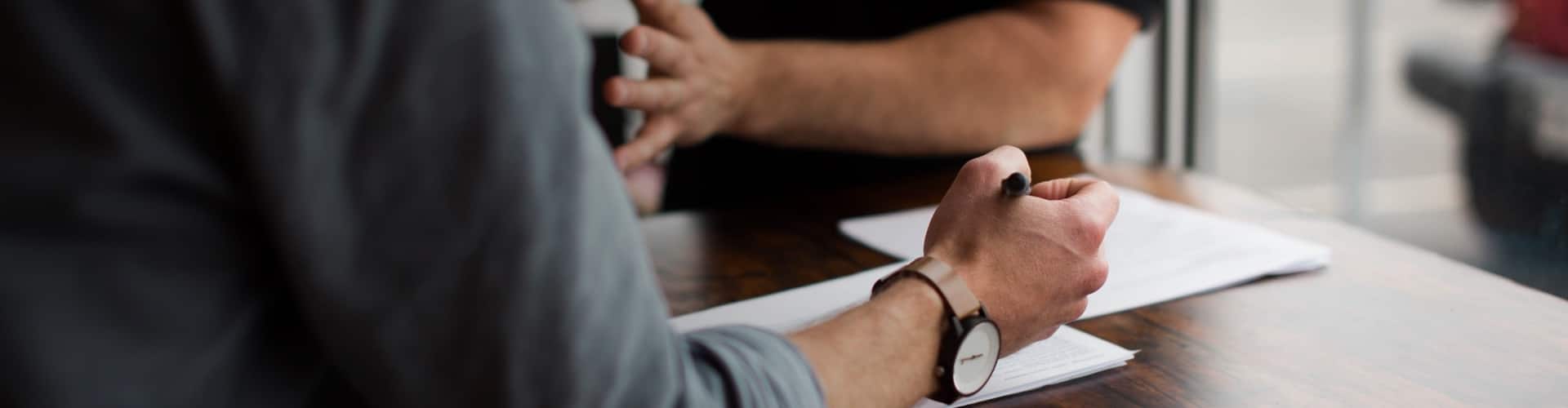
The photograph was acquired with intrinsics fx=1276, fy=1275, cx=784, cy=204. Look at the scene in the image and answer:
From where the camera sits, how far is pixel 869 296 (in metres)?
A: 0.72

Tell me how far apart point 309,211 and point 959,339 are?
34 cm

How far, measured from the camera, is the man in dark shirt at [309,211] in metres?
0.41

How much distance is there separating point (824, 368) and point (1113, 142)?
2115 millimetres

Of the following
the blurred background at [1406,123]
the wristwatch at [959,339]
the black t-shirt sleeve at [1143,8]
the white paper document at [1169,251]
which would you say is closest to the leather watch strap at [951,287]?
the wristwatch at [959,339]

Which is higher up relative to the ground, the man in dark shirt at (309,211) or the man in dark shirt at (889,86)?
the man in dark shirt at (309,211)

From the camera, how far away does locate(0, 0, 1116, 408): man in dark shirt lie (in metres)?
0.41

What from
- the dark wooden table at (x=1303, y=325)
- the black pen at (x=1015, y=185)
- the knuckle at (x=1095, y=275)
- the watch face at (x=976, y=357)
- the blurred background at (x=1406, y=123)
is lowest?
the blurred background at (x=1406, y=123)

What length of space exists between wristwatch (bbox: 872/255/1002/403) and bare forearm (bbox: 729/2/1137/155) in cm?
62

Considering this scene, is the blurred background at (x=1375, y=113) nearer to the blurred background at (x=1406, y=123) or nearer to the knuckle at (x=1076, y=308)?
the blurred background at (x=1406, y=123)

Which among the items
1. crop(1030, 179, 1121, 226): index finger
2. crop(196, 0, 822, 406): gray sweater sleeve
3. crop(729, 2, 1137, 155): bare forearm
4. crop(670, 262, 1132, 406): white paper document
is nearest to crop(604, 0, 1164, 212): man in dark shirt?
crop(729, 2, 1137, 155): bare forearm

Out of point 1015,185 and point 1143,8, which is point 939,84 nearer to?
point 1143,8

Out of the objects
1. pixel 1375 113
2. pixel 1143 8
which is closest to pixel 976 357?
pixel 1143 8

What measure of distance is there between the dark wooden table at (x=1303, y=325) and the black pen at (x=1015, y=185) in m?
0.11

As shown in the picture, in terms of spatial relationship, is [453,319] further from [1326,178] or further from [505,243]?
[1326,178]
